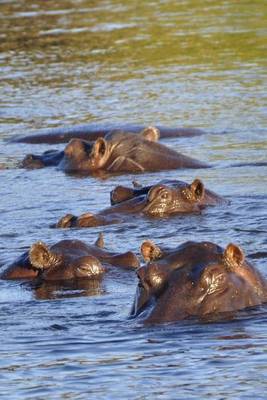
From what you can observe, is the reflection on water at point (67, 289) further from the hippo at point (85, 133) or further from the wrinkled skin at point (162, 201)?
the hippo at point (85, 133)

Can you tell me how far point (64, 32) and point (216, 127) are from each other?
9871 mm

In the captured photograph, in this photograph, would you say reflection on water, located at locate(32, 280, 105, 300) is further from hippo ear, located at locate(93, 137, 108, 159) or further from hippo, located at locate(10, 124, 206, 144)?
hippo, located at locate(10, 124, 206, 144)

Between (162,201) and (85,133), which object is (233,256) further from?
(85,133)

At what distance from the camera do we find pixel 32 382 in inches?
266

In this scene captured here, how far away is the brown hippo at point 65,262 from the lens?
913 cm

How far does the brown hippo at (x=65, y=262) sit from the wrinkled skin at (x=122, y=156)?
4.86 m

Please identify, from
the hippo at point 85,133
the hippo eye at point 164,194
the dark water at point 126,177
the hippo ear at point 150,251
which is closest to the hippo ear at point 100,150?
the dark water at point 126,177

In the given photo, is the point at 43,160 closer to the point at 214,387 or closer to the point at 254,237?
the point at 254,237

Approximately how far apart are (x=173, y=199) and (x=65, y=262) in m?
2.62

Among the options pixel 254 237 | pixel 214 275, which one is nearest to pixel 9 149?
pixel 254 237

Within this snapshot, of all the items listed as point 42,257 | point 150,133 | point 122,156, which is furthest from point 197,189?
point 150,133

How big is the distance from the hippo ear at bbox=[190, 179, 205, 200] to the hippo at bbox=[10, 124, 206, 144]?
418cm

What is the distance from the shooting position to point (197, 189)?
457 inches

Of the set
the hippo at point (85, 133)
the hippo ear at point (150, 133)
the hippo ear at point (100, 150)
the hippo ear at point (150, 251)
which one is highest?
the hippo ear at point (150, 251)
